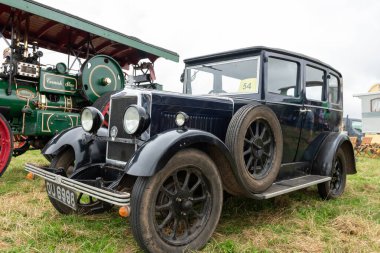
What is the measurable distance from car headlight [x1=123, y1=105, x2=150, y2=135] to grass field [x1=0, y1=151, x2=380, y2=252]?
0.90m

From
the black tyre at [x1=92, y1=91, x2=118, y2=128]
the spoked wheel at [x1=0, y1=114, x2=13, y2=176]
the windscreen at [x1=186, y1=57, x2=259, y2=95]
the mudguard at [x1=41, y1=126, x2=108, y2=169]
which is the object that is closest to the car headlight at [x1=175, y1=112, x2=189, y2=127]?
the mudguard at [x1=41, y1=126, x2=108, y2=169]

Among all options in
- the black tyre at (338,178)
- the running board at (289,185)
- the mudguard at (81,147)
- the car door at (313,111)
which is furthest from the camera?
the black tyre at (338,178)

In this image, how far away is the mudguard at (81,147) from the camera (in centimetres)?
311

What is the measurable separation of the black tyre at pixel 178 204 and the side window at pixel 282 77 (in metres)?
1.45

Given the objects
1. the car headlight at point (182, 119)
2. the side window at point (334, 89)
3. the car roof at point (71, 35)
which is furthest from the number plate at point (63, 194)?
the side window at point (334, 89)

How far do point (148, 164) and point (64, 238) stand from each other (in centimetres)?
107

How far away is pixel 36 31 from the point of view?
5.69 meters

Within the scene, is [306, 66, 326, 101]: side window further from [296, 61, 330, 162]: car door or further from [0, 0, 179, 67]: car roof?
[0, 0, 179, 67]: car roof

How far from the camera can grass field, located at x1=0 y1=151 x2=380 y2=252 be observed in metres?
2.44

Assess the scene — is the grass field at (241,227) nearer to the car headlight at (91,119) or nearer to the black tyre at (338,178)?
the black tyre at (338,178)

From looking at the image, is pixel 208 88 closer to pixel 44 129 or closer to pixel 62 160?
pixel 62 160

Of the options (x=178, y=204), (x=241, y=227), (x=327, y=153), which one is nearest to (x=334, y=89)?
(x=327, y=153)

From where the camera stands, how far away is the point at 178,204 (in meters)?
2.37

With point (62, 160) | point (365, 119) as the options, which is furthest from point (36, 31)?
point (365, 119)
